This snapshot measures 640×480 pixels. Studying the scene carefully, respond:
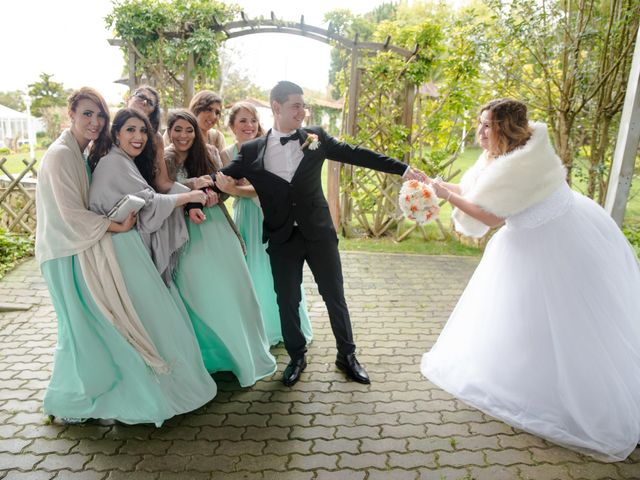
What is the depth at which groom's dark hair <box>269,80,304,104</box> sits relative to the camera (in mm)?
3375

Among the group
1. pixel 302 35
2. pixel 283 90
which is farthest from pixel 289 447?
pixel 302 35

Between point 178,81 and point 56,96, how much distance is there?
32491 millimetres

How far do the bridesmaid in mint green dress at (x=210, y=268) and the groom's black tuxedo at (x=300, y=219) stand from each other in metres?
0.25

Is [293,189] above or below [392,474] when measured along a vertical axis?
above

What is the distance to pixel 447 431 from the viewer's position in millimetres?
3238

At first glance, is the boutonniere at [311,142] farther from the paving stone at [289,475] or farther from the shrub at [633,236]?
the shrub at [633,236]

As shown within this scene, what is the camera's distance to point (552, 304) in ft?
10.3

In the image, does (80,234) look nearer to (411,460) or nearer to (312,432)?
(312,432)

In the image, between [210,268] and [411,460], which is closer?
[411,460]

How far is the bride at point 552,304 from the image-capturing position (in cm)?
300

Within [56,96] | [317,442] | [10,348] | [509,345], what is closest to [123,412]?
[317,442]

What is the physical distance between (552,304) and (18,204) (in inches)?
335

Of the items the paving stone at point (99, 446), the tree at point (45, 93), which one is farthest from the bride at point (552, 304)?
the tree at point (45, 93)

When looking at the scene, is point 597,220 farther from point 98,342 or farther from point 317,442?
point 98,342
